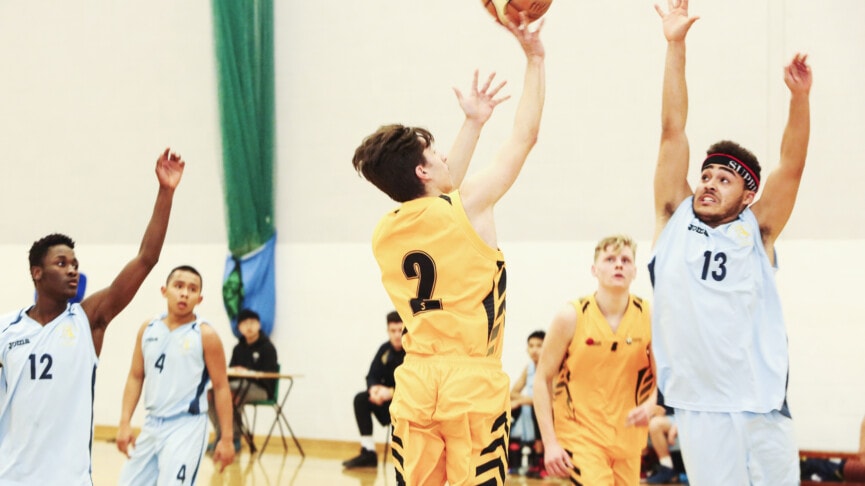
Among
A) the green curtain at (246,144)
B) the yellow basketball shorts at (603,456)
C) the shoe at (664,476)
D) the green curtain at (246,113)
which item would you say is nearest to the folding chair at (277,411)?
the green curtain at (246,144)

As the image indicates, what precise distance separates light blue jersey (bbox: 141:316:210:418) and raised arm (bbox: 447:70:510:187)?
2718mm

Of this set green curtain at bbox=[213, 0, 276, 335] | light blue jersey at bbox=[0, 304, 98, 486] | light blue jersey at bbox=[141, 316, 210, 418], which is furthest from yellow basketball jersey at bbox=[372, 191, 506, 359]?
green curtain at bbox=[213, 0, 276, 335]

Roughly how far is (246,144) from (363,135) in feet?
4.57

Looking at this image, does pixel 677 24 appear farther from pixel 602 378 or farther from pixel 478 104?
pixel 602 378

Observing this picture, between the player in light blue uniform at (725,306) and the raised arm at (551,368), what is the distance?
96cm

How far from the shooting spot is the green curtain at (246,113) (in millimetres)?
11883

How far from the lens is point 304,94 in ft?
39.6

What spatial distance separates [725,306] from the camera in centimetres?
397

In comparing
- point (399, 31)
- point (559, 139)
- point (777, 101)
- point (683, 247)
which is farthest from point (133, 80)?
point (683, 247)

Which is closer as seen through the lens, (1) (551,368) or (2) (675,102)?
(2) (675,102)

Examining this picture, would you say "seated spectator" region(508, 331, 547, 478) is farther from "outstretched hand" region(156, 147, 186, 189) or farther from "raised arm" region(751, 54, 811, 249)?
"raised arm" region(751, 54, 811, 249)

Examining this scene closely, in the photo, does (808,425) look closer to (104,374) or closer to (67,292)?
(67,292)

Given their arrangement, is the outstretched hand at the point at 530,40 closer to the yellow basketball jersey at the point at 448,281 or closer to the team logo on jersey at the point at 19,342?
the yellow basketball jersey at the point at 448,281

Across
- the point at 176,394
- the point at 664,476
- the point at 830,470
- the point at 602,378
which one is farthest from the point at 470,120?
the point at 830,470
